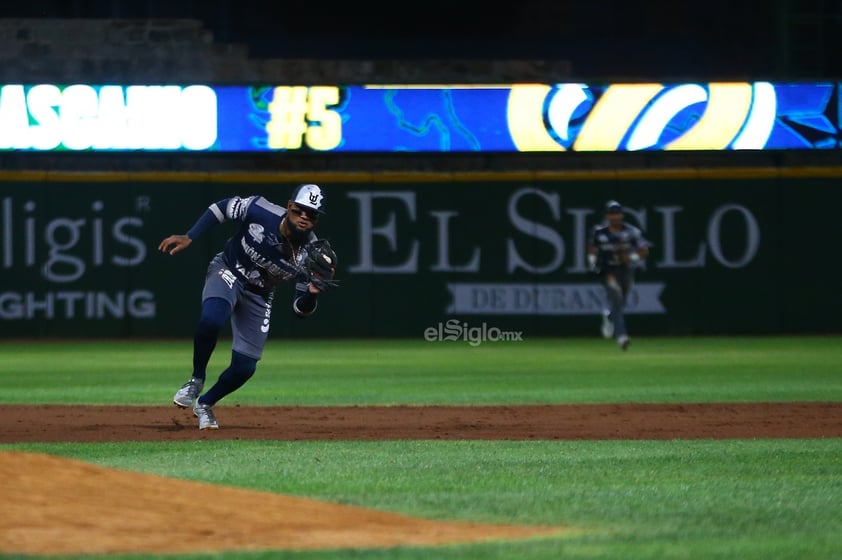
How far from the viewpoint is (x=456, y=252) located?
24500mm

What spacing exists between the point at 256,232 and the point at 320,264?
0.52m

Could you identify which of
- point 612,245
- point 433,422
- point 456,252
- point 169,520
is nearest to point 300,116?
point 456,252

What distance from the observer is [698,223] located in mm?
24609

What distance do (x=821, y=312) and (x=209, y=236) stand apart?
928 centimetres

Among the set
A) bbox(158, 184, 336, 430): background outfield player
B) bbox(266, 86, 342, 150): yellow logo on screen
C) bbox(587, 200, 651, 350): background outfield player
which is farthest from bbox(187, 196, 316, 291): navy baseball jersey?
bbox(266, 86, 342, 150): yellow logo on screen

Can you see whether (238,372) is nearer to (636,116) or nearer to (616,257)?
(616,257)

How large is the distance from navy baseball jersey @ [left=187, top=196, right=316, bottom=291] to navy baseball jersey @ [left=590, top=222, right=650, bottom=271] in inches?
414

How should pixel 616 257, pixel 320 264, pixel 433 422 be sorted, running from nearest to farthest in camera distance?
pixel 320 264
pixel 433 422
pixel 616 257

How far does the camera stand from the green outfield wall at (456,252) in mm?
23859

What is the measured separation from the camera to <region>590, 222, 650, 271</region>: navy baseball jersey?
2053 centimetres

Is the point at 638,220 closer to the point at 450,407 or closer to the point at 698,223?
the point at 698,223

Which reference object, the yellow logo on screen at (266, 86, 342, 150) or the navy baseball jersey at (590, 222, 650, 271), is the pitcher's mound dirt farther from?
the yellow logo on screen at (266, 86, 342, 150)

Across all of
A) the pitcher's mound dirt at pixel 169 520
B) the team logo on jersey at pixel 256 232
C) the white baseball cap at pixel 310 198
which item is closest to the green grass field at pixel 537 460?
the pitcher's mound dirt at pixel 169 520

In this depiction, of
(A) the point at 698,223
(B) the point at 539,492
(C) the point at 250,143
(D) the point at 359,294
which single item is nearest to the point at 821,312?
(A) the point at 698,223
